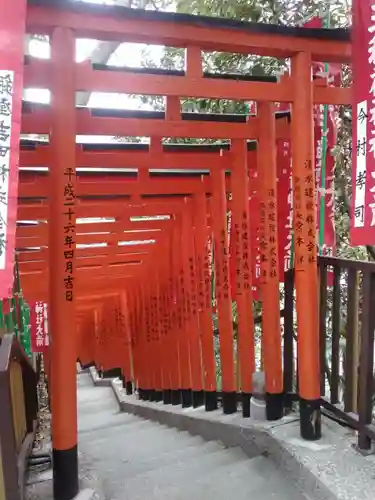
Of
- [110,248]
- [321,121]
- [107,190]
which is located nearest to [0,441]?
[321,121]

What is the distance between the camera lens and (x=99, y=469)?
4.83 meters

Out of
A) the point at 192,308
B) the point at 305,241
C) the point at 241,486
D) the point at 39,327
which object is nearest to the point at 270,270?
the point at 305,241

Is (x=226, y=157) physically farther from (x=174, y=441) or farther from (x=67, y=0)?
(x=174, y=441)

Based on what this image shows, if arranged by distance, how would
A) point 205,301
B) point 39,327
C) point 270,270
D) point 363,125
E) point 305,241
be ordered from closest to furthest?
point 363,125
point 305,241
point 270,270
point 205,301
point 39,327

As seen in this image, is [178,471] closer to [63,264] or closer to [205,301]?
[63,264]

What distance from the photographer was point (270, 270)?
181 inches

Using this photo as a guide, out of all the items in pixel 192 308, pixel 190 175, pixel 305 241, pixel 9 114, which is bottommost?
pixel 192 308

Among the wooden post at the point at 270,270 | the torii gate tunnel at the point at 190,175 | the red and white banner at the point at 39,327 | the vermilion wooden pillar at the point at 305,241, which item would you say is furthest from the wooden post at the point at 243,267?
the red and white banner at the point at 39,327

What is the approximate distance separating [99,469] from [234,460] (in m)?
1.31

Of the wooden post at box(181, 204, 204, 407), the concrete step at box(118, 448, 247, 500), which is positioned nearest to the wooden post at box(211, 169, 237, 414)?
the concrete step at box(118, 448, 247, 500)

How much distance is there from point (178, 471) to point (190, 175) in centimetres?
413

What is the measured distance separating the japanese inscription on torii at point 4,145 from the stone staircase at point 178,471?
222 cm

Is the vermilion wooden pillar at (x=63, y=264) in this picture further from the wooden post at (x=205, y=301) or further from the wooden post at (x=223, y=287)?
the wooden post at (x=205, y=301)

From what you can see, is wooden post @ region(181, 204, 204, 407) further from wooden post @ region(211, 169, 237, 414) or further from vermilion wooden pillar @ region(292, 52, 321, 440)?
vermilion wooden pillar @ region(292, 52, 321, 440)
